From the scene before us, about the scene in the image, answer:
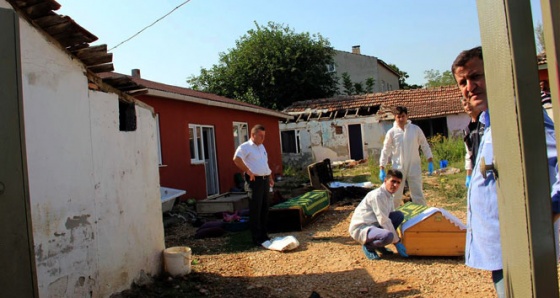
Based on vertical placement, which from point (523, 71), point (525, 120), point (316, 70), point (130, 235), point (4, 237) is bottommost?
point (130, 235)

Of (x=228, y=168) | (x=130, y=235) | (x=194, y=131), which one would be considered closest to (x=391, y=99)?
(x=228, y=168)

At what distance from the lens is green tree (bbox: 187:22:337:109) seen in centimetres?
3200

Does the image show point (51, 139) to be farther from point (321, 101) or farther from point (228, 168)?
point (321, 101)

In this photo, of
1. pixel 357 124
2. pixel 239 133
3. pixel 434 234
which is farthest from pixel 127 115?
pixel 357 124

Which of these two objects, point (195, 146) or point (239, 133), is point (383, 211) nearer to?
point (195, 146)

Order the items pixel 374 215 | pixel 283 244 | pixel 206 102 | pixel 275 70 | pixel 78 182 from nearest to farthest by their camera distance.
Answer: pixel 78 182
pixel 374 215
pixel 283 244
pixel 206 102
pixel 275 70

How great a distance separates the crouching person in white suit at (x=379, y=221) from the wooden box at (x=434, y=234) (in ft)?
0.50

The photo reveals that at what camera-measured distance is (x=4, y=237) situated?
1523 mm

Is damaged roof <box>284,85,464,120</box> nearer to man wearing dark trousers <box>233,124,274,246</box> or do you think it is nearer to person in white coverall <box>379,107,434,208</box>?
person in white coverall <box>379,107,434,208</box>

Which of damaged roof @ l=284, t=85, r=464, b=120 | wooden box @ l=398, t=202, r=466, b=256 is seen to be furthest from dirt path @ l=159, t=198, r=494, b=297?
damaged roof @ l=284, t=85, r=464, b=120

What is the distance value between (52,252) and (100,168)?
Answer: 0.94 metres

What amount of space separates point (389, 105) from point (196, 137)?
1528 centimetres

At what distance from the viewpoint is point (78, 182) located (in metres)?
3.95

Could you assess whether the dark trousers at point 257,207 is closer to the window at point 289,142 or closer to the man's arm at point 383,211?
the man's arm at point 383,211
